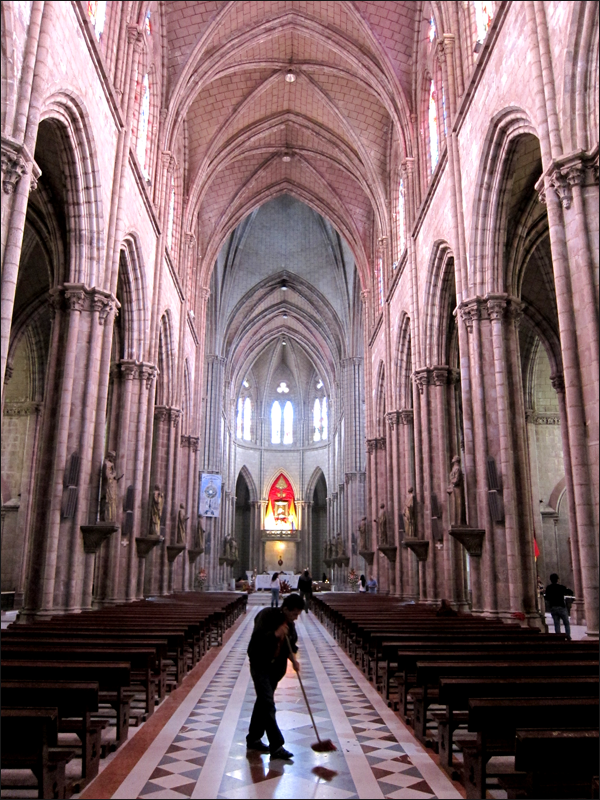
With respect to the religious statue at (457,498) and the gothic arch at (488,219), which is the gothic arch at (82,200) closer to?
the gothic arch at (488,219)

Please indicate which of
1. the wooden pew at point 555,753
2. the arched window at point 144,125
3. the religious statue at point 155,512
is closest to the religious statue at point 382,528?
the religious statue at point 155,512

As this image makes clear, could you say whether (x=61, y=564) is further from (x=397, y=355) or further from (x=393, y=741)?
(x=397, y=355)

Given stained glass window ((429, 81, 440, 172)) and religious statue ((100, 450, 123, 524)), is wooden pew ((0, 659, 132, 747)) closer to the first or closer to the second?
religious statue ((100, 450, 123, 524))

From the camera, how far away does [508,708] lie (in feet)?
16.4

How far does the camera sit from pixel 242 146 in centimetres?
2933

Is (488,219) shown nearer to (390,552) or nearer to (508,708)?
(508,708)

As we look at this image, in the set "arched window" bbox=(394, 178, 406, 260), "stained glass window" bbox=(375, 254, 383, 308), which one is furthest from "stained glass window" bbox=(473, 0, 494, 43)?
"stained glass window" bbox=(375, 254, 383, 308)

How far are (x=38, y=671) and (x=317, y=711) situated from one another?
12.9ft

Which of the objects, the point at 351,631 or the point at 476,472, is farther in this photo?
the point at 476,472

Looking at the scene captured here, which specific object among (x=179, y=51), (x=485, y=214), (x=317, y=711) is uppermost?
(x=179, y=51)

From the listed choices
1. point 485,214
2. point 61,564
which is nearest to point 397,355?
point 485,214

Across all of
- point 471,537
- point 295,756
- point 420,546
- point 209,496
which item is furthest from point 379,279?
point 295,756

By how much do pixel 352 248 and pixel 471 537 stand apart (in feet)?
72.4

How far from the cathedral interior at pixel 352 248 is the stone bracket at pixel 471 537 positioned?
0.07 meters
